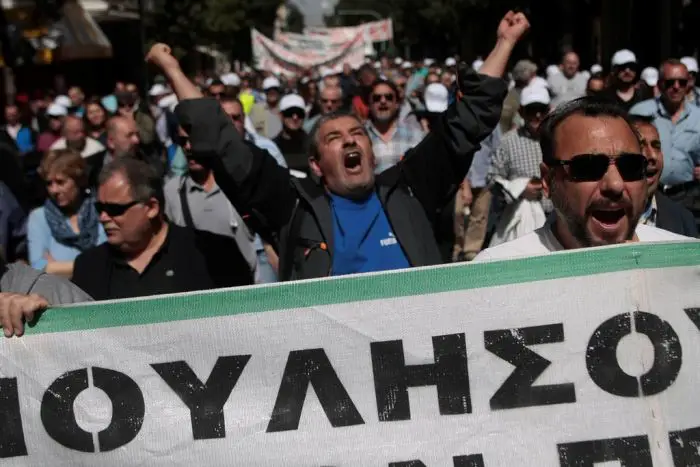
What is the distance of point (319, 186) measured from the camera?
4684 millimetres

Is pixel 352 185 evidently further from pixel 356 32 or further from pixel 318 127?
pixel 356 32

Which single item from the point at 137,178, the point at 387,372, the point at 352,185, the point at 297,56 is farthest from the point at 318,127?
the point at 297,56

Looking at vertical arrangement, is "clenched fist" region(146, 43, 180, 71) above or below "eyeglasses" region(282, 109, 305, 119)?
above

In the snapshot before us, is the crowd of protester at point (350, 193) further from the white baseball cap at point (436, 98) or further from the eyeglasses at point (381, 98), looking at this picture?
the white baseball cap at point (436, 98)

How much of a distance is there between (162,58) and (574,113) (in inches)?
80.0

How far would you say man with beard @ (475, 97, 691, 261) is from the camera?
123 inches

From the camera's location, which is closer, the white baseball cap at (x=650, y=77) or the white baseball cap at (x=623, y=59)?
the white baseball cap at (x=623, y=59)

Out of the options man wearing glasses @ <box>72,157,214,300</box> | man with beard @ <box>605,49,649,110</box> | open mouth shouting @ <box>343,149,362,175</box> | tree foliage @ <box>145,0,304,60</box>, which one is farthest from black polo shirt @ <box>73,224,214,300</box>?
tree foliage @ <box>145,0,304,60</box>

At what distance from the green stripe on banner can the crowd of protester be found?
7 cm

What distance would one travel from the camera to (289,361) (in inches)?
130

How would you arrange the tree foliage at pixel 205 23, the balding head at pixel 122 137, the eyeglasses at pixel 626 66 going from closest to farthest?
the balding head at pixel 122 137, the eyeglasses at pixel 626 66, the tree foliage at pixel 205 23

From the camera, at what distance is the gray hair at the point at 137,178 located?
497 centimetres

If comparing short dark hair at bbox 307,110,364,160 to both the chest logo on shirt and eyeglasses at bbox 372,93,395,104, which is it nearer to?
the chest logo on shirt

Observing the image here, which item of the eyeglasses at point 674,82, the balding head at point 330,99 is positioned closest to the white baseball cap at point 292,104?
the balding head at point 330,99
